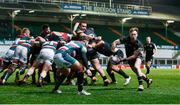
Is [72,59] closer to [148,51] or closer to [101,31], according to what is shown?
[148,51]

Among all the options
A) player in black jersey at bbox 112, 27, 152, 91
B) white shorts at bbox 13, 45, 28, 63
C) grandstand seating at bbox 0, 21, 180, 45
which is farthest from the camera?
grandstand seating at bbox 0, 21, 180, 45

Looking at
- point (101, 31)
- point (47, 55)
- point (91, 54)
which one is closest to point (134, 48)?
point (91, 54)

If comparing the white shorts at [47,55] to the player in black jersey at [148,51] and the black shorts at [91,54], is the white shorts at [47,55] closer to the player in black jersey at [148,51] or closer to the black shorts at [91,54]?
the black shorts at [91,54]

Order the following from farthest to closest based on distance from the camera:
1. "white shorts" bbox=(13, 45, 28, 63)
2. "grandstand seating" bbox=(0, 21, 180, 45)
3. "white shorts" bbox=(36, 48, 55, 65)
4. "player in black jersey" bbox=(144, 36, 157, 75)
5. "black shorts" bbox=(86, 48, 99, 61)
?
"grandstand seating" bbox=(0, 21, 180, 45)
"player in black jersey" bbox=(144, 36, 157, 75)
"white shorts" bbox=(13, 45, 28, 63)
"black shorts" bbox=(86, 48, 99, 61)
"white shorts" bbox=(36, 48, 55, 65)

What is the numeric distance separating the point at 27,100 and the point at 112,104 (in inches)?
80.4

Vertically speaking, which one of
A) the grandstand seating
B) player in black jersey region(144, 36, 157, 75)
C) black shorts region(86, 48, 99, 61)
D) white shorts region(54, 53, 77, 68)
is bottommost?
the grandstand seating

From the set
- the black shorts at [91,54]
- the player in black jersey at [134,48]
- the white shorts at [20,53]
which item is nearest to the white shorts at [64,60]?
the player in black jersey at [134,48]

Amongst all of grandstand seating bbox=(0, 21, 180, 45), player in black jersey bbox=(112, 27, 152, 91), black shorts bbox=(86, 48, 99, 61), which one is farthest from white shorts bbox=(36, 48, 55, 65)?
grandstand seating bbox=(0, 21, 180, 45)

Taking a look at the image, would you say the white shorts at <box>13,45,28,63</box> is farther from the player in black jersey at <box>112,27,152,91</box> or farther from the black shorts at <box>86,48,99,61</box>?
the player in black jersey at <box>112,27,152,91</box>

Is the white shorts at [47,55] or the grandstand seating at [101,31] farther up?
the white shorts at [47,55]

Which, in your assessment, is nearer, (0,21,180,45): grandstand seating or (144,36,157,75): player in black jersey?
(144,36,157,75): player in black jersey

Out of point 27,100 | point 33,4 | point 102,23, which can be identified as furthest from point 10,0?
point 27,100

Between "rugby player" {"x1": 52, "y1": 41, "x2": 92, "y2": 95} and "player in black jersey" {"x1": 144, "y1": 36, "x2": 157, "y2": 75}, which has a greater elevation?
"rugby player" {"x1": 52, "y1": 41, "x2": 92, "y2": 95}

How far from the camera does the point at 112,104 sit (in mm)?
9883
